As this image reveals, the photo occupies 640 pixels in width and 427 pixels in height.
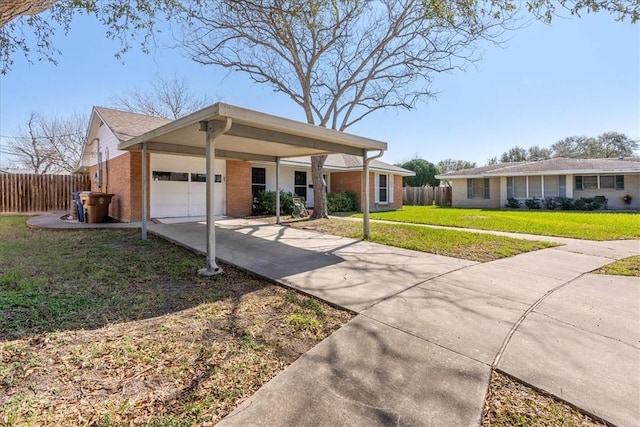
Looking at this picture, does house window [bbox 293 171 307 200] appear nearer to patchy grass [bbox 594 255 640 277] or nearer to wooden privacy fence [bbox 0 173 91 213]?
wooden privacy fence [bbox 0 173 91 213]

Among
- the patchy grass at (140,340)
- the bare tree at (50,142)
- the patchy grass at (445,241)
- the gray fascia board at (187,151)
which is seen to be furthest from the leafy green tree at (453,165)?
the patchy grass at (140,340)

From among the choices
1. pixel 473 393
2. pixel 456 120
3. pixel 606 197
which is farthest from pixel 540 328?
pixel 606 197

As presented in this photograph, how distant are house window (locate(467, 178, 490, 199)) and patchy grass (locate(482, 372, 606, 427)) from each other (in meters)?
25.6

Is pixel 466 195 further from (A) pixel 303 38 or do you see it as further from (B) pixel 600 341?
(B) pixel 600 341

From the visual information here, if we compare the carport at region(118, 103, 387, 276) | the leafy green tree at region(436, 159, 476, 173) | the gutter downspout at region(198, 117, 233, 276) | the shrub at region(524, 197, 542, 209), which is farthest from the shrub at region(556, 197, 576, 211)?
the leafy green tree at region(436, 159, 476, 173)

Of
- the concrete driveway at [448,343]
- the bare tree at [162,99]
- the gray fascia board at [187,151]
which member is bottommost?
the concrete driveway at [448,343]

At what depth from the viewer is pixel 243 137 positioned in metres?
6.08

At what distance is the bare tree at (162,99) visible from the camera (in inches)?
1040

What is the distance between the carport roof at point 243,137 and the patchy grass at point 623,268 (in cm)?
523

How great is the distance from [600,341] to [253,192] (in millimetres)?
13482

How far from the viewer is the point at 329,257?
6.58 meters

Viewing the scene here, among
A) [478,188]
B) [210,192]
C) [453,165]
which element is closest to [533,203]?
[478,188]

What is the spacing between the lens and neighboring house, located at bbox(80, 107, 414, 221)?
36.2 feet

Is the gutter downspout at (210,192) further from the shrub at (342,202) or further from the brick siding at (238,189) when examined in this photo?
the shrub at (342,202)
